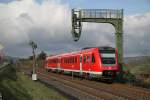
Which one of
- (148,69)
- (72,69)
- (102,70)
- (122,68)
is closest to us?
(102,70)

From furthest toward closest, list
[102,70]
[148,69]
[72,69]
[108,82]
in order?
[72,69] < [148,69] < [108,82] < [102,70]

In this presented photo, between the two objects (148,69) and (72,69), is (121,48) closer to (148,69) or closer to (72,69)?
(148,69)

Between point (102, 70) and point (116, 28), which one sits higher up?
point (116, 28)

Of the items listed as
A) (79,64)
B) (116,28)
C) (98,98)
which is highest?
(116,28)

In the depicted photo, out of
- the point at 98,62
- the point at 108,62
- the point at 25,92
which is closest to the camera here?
the point at 25,92

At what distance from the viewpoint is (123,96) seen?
23.7 metres

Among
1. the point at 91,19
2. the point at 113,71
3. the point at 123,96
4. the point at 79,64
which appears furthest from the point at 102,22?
the point at 123,96

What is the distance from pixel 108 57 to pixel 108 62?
43cm

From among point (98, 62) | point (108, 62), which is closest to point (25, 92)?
point (98, 62)

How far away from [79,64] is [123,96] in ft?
59.6

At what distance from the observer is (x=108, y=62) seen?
34500 mm

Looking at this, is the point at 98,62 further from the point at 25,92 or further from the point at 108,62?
the point at 25,92

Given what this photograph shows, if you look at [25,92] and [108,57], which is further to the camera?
[108,57]

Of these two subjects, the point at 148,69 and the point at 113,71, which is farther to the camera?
the point at 148,69
